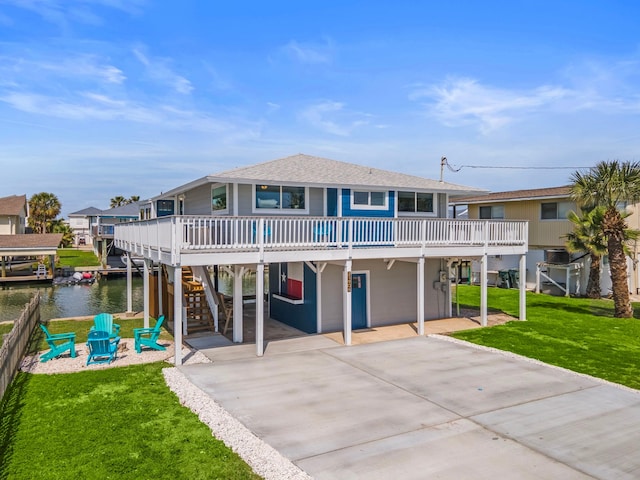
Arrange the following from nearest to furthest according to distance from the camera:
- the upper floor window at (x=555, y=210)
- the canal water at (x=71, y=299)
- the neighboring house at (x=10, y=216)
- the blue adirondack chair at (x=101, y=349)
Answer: the blue adirondack chair at (x=101, y=349) → the canal water at (x=71, y=299) → the upper floor window at (x=555, y=210) → the neighboring house at (x=10, y=216)

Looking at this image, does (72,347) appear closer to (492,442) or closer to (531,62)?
(492,442)

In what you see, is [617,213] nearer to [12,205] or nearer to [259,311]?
[259,311]

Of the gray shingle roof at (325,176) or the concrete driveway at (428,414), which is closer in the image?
the concrete driveway at (428,414)

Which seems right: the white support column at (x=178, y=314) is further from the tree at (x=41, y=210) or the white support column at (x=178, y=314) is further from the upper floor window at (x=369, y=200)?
the tree at (x=41, y=210)

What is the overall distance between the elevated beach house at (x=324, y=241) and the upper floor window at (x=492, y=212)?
12.2 meters

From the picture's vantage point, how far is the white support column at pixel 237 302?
477 inches

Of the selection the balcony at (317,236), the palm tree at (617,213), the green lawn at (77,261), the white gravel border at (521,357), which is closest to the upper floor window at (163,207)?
the balcony at (317,236)

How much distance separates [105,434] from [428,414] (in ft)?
17.1

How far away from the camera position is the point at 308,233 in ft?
41.3

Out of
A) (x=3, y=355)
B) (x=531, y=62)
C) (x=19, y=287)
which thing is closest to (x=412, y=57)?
(x=531, y=62)

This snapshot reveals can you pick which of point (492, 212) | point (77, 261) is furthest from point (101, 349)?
point (77, 261)

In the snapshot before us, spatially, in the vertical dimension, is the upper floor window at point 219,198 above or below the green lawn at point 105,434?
above

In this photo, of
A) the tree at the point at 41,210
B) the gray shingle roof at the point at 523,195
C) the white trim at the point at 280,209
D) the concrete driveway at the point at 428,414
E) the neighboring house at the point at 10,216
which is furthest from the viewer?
the tree at the point at 41,210

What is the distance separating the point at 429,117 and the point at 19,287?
30.5 metres
